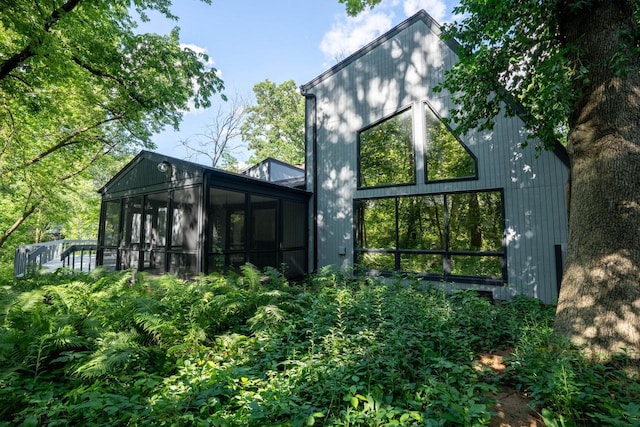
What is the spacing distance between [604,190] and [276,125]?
24618 mm

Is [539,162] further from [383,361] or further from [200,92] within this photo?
[200,92]

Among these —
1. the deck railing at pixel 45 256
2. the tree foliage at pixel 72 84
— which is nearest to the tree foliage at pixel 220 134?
the tree foliage at pixel 72 84

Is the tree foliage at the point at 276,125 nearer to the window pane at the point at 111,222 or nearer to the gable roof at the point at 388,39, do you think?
the gable roof at the point at 388,39

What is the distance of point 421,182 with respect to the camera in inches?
290

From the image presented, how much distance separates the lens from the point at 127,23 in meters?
7.89

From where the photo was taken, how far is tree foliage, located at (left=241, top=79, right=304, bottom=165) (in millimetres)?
25328

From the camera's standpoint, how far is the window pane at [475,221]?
21.3 feet

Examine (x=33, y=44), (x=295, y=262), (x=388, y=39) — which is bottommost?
(x=295, y=262)

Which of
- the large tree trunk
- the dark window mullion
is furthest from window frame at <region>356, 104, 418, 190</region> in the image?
the large tree trunk

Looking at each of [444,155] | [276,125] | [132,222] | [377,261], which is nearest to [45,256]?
[132,222]

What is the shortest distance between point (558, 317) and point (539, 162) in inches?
157

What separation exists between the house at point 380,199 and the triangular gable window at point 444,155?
0.09 ft

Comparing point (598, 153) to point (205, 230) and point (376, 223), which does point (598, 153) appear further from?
point (205, 230)

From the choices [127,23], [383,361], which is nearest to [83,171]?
[127,23]
